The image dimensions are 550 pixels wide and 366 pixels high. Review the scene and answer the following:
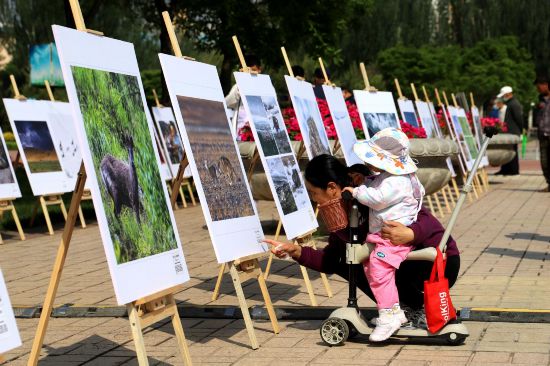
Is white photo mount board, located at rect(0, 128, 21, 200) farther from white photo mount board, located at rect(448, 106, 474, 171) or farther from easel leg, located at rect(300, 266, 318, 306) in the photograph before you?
white photo mount board, located at rect(448, 106, 474, 171)

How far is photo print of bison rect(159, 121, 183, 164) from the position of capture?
716 inches

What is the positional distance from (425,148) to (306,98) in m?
4.99

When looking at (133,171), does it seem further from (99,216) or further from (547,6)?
(547,6)

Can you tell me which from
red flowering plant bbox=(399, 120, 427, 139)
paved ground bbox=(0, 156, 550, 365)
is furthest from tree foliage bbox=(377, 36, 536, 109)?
paved ground bbox=(0, 156, 550, 365)

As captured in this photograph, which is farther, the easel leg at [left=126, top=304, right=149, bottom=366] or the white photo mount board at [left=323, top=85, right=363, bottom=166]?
the white photo mount board at [left=323, top=85, right=363, bottom=166]

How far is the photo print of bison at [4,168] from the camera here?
13.7m

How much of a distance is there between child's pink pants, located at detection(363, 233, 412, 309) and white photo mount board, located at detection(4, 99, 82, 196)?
8.57 metres

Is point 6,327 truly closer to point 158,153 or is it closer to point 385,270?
point 385,270

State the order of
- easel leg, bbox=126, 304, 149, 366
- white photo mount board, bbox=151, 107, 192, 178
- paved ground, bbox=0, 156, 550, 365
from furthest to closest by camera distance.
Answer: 1. white photo mount board, bbox=151, 107, 192, 178
2. paved ground, bbox=0, 156, 550, 365
3. easel leg, bbox=126, 304, 149, 366

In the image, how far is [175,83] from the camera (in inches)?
261

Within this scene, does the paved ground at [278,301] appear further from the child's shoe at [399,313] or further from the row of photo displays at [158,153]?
the row of photo displays at [158,153]

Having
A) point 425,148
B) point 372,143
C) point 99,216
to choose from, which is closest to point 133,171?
point 99,216

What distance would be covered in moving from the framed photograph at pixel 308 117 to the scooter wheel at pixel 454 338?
2677mm

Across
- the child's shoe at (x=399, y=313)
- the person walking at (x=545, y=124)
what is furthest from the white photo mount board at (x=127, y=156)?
the person walking at (x=545, y=124)
